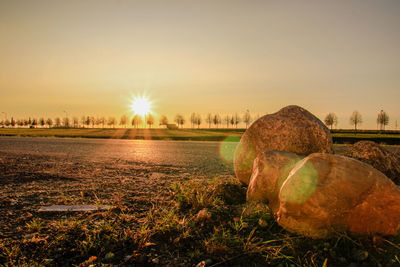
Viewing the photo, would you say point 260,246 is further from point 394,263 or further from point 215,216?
point 394,263

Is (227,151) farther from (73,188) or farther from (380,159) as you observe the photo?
(73,188)

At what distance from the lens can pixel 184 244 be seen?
3066mm

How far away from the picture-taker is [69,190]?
17.8 feet

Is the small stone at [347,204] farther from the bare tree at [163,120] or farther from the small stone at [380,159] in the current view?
the bare tree at [163,120]

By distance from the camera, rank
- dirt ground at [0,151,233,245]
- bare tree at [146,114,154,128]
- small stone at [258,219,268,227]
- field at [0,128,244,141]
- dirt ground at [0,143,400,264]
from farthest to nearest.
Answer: bare tree at [146,114,154,128]
field at [0,128,244,141]
dirt ground at [0,151,233,245]
dirt ground at [0,143,400,264]
small stone at [258,219,268,227]

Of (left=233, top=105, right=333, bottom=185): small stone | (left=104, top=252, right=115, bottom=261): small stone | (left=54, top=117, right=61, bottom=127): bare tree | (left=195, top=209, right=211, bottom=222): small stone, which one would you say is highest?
(left=54, top=117, right=61, bottom=127): bare tree

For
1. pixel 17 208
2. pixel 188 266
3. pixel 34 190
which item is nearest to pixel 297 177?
pixel 188 266

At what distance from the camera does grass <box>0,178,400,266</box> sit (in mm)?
2721

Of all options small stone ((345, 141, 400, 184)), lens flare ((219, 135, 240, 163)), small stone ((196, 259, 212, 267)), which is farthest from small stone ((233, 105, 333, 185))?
lens flare ((219, 135, 240, 163))

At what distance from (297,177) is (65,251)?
2.90 meters

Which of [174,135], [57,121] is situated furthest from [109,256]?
[57,121]

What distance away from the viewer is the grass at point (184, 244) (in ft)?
8.93

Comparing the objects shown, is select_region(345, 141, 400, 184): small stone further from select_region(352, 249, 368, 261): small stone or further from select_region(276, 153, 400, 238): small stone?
select_region(352, 249, 368, 261): small stone

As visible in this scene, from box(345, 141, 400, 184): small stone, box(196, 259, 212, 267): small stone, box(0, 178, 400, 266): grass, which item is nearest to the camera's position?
box(196, 259, 212, 267): small stone
